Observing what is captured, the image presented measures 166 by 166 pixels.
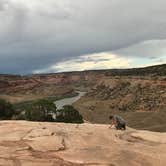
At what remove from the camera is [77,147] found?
20.5 meters

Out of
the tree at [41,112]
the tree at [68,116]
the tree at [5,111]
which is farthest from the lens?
the tree at [5,111]

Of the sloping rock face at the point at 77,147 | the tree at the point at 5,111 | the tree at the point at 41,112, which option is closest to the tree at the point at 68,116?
the tree at the point at 41,112

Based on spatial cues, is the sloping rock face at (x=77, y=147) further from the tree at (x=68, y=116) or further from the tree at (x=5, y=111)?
the tree at (x=5, y=111)

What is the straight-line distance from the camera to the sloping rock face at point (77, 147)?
18.6 meters

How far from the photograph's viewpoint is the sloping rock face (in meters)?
18.6

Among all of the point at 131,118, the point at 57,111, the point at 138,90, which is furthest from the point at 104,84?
the point at 57,111

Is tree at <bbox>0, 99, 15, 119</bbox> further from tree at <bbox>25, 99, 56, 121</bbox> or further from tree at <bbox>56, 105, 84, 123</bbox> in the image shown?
tree at <bbox>56, 105, 84, 123</bbox>

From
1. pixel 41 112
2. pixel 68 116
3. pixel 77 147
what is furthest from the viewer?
pixel 68 116

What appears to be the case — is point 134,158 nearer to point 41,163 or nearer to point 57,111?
point 41,163

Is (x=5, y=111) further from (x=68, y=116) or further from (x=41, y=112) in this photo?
(x=68, y=116)

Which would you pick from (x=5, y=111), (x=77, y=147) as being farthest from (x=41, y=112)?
(x=77, y=147)

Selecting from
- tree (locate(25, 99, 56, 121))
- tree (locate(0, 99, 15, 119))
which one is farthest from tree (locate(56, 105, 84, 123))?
tree (locate(0, 99, 15, 119))

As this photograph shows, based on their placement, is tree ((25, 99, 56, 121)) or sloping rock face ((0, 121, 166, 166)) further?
tree ((25, 99, 56, 121))

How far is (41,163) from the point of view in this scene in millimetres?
18141
